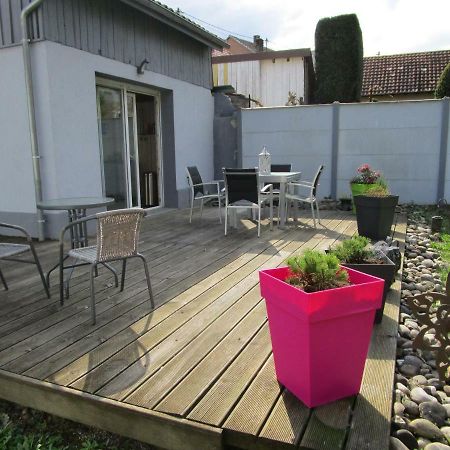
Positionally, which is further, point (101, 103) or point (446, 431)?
point (101, 103)

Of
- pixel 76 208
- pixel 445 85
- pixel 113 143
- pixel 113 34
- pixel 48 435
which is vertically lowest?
pixel 48 435

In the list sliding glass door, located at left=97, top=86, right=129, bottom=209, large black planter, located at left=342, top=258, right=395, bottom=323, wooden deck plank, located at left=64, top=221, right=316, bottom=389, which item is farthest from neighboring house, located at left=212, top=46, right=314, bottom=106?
large black planter, located at left=342, top=258, right=395, bottom=323

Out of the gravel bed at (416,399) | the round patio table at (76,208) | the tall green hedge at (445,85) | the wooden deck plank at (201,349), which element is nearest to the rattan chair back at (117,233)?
the round patio table at (76,208)

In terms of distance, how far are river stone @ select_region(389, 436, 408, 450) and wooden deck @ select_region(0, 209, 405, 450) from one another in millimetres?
48

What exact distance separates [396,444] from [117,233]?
68.4 inches

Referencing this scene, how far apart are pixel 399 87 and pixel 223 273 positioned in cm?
1398

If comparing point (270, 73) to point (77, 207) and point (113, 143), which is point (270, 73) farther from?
point (77, 207)

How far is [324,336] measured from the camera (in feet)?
4.91

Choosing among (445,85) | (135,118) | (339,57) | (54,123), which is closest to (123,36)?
(135,118)

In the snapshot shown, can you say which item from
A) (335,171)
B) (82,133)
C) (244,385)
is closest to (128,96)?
(82,133)

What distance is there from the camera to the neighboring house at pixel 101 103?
4.64 meters

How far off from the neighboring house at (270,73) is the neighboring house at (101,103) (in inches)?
176

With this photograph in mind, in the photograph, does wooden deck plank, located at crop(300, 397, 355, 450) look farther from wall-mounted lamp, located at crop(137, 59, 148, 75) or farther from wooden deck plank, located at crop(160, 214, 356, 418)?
wall-mounted lamp, located at crop(137, 59, 148, 75)

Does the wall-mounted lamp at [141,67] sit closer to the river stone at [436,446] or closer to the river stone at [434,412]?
the river stone at [434,412]
